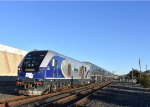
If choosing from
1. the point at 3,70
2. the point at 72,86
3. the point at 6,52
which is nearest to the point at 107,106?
the point at 72,86

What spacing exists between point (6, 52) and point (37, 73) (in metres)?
52.9

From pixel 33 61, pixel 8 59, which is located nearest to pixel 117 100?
pixel 33 61

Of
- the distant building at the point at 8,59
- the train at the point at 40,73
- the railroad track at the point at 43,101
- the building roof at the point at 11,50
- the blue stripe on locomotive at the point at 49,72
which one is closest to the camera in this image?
the railroad track at the point at 43,101

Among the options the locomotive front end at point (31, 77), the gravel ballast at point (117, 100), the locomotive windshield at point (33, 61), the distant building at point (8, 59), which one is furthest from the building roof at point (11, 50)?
the locomotive front end at point (31, 77)

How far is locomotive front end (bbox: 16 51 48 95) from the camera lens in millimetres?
20788

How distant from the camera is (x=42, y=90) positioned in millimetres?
21109


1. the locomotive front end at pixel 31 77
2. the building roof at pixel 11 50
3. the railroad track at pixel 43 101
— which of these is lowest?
the railroad track at pixel 43 101

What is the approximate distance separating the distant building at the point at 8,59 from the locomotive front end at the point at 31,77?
4570cm

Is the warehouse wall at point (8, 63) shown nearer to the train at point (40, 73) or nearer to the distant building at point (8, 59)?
the distant building at point (8, 59)

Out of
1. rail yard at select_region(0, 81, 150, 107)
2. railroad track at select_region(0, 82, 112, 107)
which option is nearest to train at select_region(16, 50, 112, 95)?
rail yard at select_region(0, 81, 150, 107)

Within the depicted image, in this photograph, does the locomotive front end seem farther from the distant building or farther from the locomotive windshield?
the distant building

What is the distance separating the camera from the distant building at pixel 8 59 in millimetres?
68625

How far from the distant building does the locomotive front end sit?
4570 cm

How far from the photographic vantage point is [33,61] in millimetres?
22141
